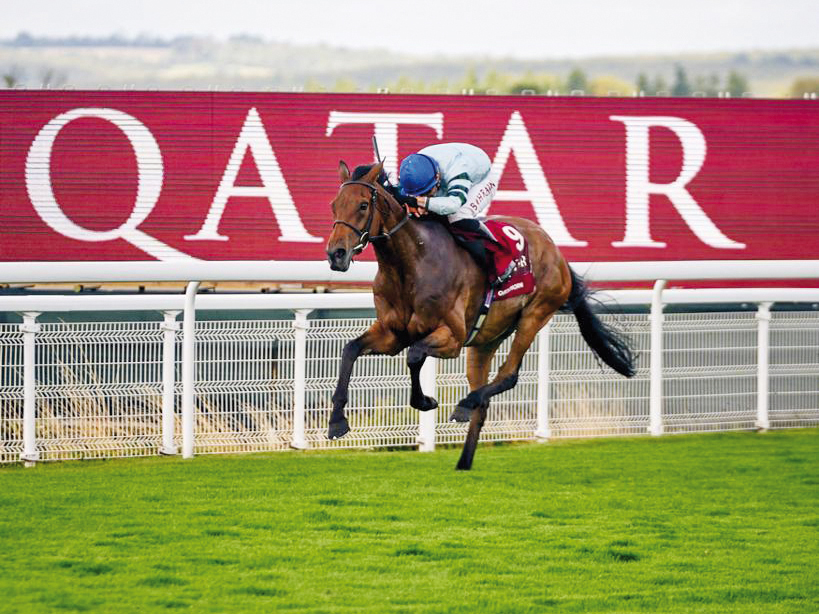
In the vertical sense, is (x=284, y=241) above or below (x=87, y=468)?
above

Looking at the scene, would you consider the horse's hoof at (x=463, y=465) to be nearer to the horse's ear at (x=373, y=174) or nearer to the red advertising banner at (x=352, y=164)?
the horse's ear at (x=373, y=174)

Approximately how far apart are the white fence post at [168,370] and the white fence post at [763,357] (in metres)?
4.47

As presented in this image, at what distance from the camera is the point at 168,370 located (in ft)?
28.5

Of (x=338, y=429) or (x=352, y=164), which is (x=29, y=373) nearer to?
(x=338, y=429)

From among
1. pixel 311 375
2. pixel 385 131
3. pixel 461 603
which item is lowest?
pixel 461 603

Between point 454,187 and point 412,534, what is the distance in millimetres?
1842

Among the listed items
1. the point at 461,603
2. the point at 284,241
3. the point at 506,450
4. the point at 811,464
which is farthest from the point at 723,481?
the point at 284,241

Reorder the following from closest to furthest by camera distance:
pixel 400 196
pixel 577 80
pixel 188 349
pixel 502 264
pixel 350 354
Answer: pixel 350 354 → pixel 400 196 → pixel 502 264 → pixel 188 349 → pixel 577 80

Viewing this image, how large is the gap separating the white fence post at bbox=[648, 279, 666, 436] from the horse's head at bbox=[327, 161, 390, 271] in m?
3.68

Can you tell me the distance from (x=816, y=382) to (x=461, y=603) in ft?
20.4

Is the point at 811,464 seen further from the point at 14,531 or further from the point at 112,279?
the point at 14,531

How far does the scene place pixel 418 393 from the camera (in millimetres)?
7324

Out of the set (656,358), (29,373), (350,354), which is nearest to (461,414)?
(350,354)

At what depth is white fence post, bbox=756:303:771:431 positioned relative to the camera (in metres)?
10.6
